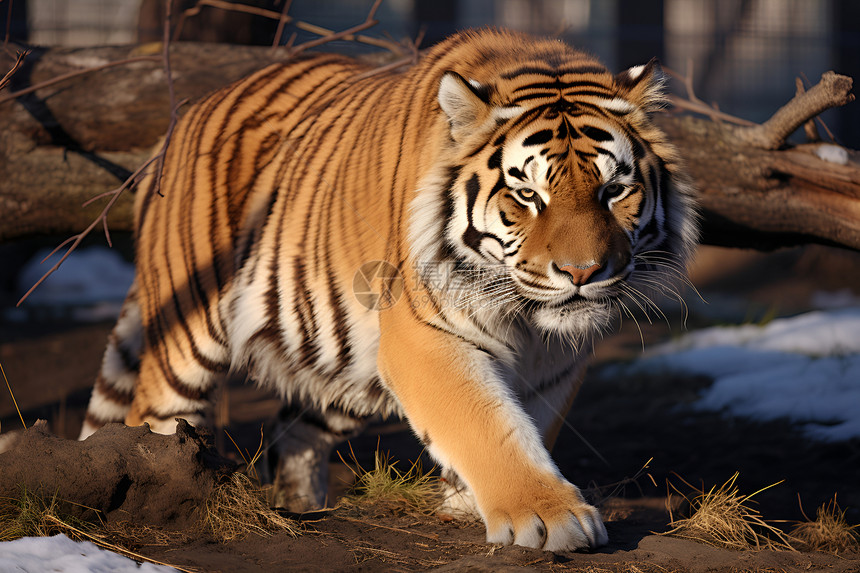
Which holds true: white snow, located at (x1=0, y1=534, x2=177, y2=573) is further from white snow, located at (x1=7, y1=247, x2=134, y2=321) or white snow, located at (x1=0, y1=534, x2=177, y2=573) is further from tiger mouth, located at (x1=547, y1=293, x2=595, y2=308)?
white snow, located at (x1=7, y1=247, x2=134, y2=321)

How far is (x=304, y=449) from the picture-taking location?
3100 millimetres

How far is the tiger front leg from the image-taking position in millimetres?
1779

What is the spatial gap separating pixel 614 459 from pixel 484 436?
202cm

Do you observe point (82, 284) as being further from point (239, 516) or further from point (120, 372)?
point (239, 516)

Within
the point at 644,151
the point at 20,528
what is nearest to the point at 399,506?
the point at 20,528

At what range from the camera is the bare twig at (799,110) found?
2.87 metres

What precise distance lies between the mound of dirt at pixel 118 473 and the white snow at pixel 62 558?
16cm

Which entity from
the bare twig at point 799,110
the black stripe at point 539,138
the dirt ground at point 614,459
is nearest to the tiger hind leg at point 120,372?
the dirt ground at point 614,459

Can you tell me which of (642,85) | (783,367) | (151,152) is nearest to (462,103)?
(642,85)

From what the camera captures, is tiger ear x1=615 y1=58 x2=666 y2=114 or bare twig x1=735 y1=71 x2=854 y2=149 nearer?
tiger ear x1=615 y1=58 x2=666 y2=114

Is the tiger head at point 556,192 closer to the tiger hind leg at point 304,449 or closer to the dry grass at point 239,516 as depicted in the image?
the dry grass at point 239,516

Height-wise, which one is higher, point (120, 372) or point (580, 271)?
point (580, 271)

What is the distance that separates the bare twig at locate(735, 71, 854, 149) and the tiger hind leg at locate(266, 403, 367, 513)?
183cm

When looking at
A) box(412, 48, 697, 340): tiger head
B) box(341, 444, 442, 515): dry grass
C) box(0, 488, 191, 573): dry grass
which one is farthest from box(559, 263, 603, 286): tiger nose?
box(0, 488, 191, 573): dry grass
